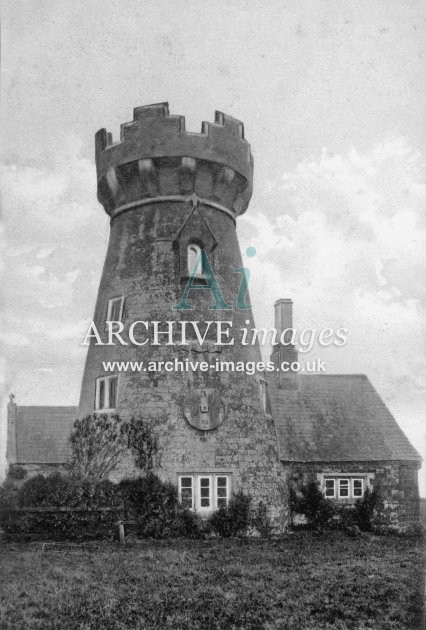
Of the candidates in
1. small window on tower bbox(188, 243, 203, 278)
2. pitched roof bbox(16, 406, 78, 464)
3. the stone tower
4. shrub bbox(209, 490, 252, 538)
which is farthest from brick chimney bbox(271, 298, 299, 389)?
pitched roof bbox(16, 406, 78, 464)

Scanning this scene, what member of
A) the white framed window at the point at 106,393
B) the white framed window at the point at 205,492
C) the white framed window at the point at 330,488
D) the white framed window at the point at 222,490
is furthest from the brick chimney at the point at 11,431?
the white framed window at the point at 222,490

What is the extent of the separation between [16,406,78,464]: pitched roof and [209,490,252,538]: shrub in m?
15.0

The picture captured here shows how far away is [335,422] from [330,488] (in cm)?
Result: 307

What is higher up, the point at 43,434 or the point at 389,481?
the point at 43,434

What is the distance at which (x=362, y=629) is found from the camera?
11.1m

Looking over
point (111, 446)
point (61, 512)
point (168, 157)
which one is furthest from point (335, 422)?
point (61, 512)

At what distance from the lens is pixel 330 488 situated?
29.1m

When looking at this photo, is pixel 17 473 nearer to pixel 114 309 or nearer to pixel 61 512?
pixel 114 309

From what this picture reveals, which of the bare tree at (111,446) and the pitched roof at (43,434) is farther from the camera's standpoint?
the pitched roof at (43,434)

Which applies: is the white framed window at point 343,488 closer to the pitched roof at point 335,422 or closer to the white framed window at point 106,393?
the pitched roof at point 335,422

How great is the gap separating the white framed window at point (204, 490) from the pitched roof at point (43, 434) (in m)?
14.5

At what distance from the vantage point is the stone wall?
29062 mm

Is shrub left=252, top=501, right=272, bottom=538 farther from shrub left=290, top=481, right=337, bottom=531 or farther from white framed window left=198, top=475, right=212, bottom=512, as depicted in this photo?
shrub left=290, top=481, right=337, bottom=531

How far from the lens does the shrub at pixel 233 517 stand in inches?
865
